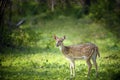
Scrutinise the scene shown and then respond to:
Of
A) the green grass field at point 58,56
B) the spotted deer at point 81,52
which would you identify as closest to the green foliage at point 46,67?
the green grass field at point 58,56

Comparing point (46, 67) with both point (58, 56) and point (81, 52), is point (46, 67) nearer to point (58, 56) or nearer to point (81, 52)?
point (81, 52)

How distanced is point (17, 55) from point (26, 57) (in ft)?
2.09

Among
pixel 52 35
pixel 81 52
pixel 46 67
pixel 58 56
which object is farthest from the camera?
pixel 52 35

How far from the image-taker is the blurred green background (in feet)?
48.3

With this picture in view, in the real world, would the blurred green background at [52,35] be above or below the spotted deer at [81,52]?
below

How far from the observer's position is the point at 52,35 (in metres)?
23.0

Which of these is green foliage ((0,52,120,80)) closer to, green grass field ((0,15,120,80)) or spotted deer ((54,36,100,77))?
green grass field ((0,15,120,80))

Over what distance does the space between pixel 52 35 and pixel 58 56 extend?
4.69m

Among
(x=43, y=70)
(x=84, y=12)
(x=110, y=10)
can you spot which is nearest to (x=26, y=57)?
(x=43, y=70)

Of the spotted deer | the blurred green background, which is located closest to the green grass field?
the blurred green background

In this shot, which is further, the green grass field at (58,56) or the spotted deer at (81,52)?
the green grass field at (58,56)

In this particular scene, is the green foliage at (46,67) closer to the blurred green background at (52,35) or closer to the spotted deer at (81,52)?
the blurred green background at (52,35)

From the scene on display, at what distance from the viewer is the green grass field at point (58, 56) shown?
13984mm

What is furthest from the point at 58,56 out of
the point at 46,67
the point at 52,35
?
the point at 52,35
